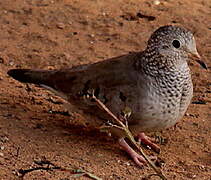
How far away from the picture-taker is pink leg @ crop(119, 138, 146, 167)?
4972mm

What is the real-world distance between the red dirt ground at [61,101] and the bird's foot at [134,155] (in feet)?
0.17

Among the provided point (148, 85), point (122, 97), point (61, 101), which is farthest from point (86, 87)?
point (61, 101)

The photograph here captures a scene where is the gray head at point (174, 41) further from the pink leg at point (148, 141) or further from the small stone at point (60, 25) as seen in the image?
the small stone at point (60, 25)

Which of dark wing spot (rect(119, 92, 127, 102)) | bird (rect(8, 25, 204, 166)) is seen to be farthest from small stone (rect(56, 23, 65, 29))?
dark wing spot (rect(119, 92, 127, 102))

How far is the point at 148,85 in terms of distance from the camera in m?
4.90

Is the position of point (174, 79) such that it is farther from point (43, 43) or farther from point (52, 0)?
point (52, 0)

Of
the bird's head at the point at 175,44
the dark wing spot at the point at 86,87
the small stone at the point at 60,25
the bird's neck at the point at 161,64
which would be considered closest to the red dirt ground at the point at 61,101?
the small stone at the point at 60,25

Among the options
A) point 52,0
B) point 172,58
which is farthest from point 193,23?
point 172,58

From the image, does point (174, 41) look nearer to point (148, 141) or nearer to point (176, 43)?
point (176, 43)

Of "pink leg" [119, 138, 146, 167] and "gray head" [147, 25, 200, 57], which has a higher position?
"gray head" [147, 25, 200, 57]

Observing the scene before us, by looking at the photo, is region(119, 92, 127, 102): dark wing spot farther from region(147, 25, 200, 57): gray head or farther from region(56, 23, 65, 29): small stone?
region(56, 23, 65, 29): small stone

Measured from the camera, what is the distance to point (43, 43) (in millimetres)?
7344

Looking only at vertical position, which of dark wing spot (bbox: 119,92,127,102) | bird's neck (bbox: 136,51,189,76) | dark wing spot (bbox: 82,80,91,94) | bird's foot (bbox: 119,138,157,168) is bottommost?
bird's foot (bbox: 119,138,157,168)

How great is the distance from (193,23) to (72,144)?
11.7 ft
